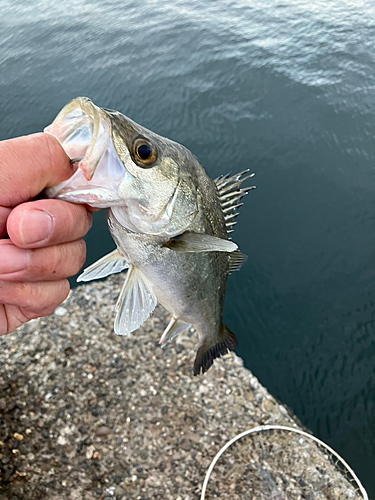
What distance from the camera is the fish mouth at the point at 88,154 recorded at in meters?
1.28

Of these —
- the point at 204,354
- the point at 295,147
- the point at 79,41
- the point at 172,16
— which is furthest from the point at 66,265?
the point at 172,16

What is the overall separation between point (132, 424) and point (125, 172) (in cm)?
269

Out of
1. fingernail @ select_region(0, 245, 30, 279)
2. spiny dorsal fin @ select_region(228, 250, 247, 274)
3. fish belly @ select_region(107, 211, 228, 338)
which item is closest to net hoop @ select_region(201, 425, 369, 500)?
fish belly @ select_region(107, 211, 228, 338)

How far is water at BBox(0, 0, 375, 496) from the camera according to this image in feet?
13.8

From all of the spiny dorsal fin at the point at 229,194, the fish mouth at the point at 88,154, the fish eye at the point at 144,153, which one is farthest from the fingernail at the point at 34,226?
the spiny dorsal fin at the point at 229,194

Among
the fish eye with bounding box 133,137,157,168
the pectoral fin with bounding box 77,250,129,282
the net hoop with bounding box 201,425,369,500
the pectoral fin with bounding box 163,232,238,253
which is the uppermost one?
the fish eye with bounding box 133,137,157,168

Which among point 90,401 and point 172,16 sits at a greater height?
point 172,16

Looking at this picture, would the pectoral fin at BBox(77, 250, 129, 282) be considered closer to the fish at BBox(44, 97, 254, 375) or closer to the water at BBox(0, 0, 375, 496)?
the fish at BBox(44, 97, 254, 375)

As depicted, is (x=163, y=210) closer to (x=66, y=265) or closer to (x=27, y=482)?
(x=66, y=265)

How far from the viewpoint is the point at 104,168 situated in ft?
4.38

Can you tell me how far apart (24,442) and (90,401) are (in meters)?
0.61

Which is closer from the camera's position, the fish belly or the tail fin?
the fish belly

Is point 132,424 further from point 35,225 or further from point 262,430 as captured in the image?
point 35,225

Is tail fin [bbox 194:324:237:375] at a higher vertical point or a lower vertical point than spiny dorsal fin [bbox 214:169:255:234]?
Answer: lower
